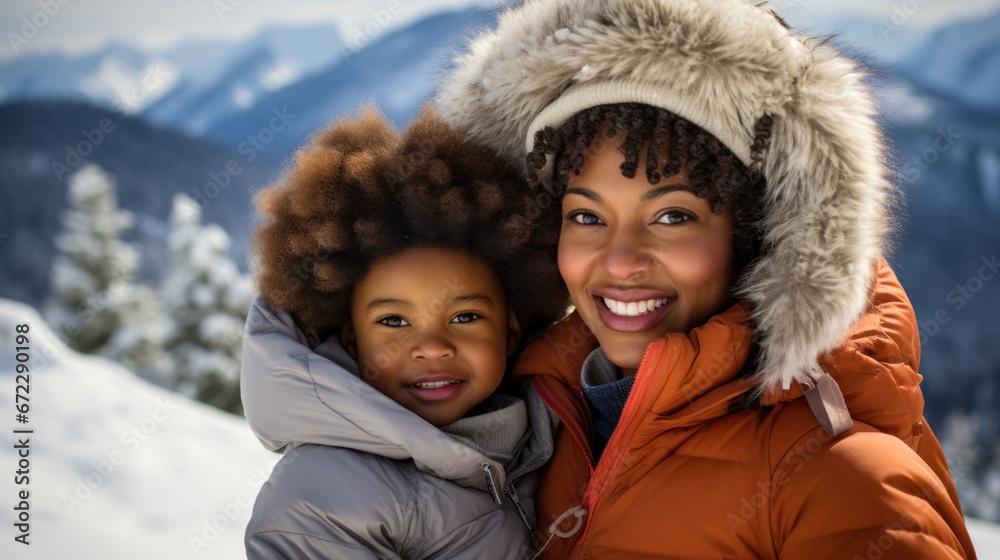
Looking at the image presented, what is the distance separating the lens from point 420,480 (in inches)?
95.3

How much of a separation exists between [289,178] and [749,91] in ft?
5.12

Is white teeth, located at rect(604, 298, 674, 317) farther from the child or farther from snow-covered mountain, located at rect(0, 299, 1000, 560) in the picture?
snow-covered mountain, located at rect(0, 299, 1000, 560)

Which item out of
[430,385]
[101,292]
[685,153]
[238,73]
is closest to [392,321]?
[430,385]

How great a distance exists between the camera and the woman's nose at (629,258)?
226cm

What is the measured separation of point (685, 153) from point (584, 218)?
1.34 ft

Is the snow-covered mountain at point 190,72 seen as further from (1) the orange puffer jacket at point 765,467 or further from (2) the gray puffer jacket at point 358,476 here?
(1) the orange puffer jacket at point 765,467

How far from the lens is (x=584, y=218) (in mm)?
2480

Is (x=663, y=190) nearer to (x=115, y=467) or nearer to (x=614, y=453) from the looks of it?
(x=614, y=453)

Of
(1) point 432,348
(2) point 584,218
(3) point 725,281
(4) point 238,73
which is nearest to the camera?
(3) point 725,281

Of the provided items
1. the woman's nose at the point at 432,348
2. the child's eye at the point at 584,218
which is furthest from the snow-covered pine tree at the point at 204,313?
the child's eye at the point at 584,218

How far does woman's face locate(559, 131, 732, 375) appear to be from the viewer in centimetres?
227

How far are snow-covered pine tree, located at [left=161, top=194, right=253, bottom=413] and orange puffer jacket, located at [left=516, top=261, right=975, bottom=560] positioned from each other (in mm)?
8859

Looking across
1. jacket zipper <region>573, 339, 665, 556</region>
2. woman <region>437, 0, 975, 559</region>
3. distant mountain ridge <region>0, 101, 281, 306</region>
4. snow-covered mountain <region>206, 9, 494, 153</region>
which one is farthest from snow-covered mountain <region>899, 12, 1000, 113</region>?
jacket zipper <region>573, 339, 665, 556</region>

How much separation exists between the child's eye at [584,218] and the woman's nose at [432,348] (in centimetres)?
61
